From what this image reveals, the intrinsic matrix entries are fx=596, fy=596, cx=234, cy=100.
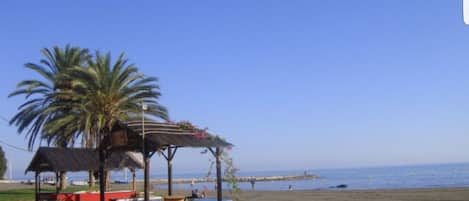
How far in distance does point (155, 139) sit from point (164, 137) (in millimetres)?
403

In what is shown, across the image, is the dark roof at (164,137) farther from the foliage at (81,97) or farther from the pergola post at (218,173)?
the foliage at (81,97)

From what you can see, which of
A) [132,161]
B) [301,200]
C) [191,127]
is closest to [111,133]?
[191,127]

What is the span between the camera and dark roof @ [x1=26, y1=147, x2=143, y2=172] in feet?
84.1

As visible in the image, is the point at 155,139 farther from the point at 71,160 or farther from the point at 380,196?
the point at 380,196

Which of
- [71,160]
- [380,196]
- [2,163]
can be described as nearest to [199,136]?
[71,160]

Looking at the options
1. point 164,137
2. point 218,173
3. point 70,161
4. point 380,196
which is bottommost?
point 380,196

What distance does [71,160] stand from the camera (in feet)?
88.3

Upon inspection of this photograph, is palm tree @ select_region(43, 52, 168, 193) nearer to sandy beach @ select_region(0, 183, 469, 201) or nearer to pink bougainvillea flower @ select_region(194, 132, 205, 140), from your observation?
sandy beach @ select_region(0, 183, 469, 201)

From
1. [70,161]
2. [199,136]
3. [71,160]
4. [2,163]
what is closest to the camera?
[199,136]

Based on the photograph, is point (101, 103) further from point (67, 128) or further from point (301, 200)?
point (301, 200)

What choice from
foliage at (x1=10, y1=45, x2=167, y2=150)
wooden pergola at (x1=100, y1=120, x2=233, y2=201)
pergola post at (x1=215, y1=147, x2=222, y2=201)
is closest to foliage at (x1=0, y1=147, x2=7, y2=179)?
foliage at (x1=10, y1=45, x2=167, y2=150)

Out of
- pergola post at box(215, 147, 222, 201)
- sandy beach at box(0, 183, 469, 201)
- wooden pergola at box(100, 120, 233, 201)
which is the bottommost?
sandy beach at box(0, 183, 469, 201)

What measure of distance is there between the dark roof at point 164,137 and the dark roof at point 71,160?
Answer: 18.5 feet

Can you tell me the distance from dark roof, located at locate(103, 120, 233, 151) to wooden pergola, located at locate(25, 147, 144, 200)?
17.6 ft
